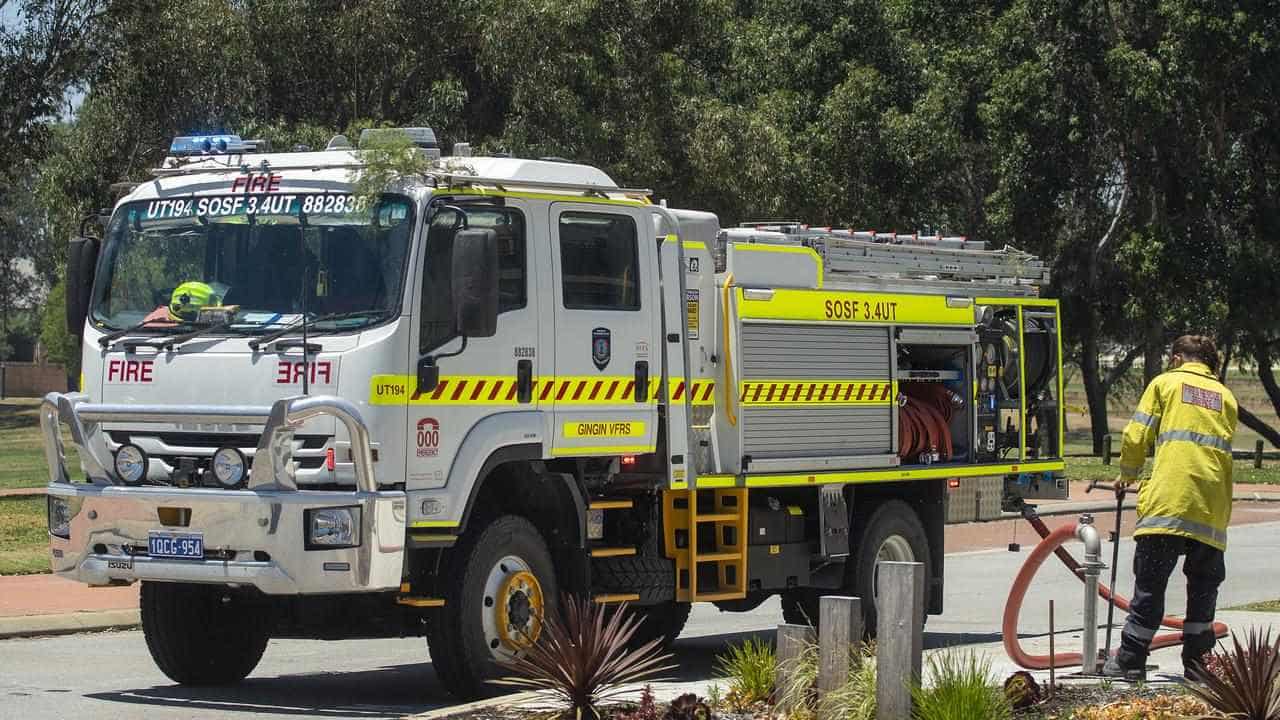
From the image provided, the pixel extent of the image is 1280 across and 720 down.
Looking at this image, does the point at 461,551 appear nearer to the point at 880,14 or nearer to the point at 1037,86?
the point at 1037,86

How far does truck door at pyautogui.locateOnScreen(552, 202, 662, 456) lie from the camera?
11.1 meters

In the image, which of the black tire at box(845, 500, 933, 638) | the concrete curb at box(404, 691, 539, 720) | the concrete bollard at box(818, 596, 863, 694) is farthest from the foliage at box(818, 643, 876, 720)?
the black tire at box(845, 500, 933, 638)

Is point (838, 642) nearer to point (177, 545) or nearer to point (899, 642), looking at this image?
point (899, 642)

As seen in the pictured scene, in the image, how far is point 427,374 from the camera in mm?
10094

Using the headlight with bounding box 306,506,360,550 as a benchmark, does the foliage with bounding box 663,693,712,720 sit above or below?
below

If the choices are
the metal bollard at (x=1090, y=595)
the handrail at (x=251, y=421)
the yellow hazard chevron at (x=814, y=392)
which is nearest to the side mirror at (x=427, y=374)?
the handrail at (x=251, y=421)

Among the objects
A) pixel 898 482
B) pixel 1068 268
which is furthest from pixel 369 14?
pixel 1068 268

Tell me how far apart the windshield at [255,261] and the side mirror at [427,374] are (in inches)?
13.2

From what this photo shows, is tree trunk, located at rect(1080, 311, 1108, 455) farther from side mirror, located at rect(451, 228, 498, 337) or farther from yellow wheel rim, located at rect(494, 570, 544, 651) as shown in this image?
side mirror, located at rect(451, 228, 498, 337)

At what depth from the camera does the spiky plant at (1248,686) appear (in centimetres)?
810

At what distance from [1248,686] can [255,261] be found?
222 inches

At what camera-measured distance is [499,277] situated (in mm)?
10633

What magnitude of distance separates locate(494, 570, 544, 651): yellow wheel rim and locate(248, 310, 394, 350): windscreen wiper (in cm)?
174

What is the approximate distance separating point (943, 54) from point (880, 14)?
1578 millimetres
